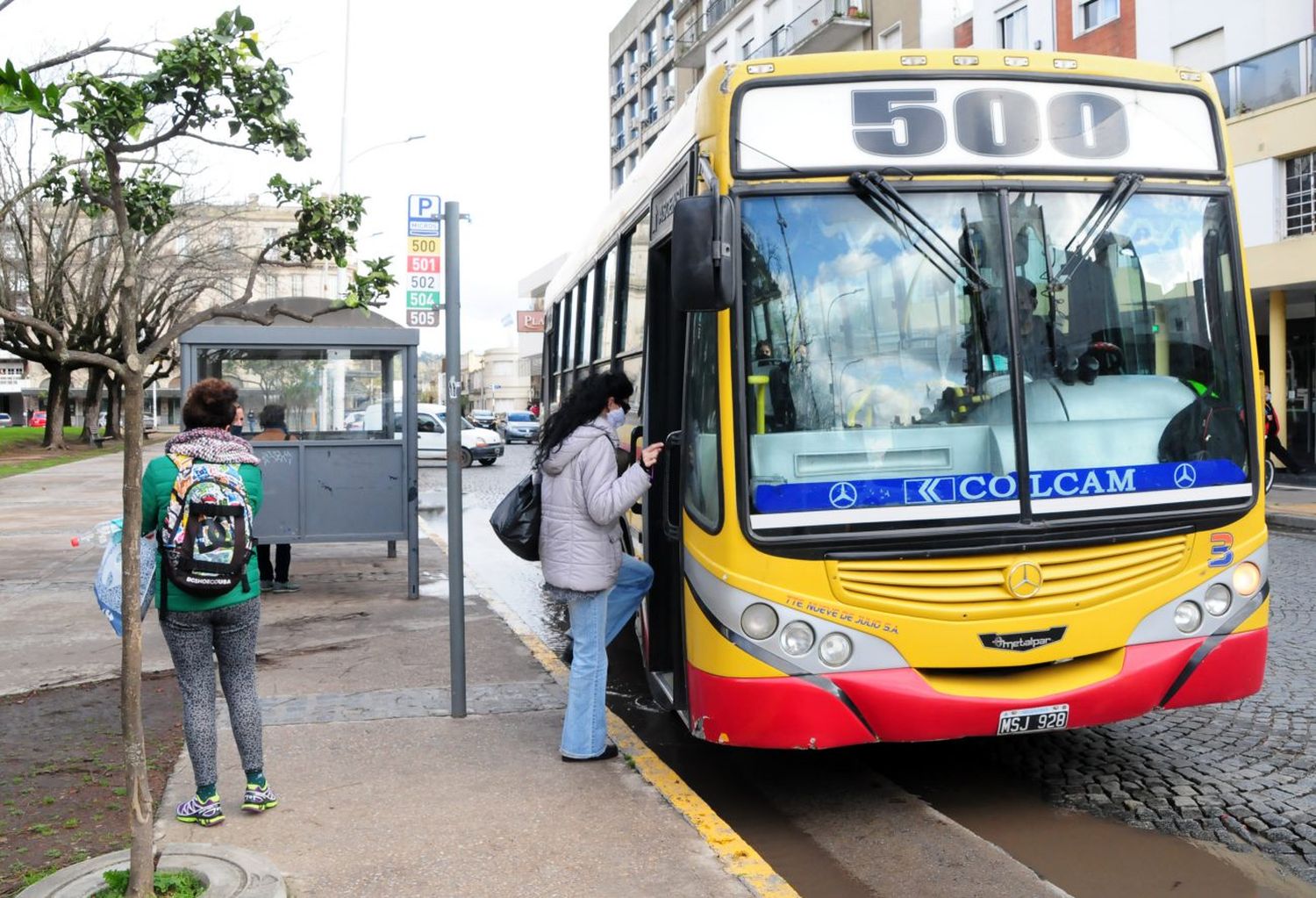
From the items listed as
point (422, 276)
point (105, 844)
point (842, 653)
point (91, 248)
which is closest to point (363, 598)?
point (422, 276)

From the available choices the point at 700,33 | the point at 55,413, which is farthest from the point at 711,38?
the point at 55,413

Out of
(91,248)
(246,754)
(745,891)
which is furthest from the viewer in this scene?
(91,248)

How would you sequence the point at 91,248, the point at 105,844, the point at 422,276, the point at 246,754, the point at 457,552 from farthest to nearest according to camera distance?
the point at 91,248 → the point at 422,276 → the point at 457,552 → the point at 246,754 → the point at 105,844

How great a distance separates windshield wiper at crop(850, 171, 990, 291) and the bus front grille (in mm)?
1122

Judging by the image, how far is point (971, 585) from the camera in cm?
451

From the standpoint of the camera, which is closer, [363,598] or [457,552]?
[457,552]

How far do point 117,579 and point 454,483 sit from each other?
182 cm

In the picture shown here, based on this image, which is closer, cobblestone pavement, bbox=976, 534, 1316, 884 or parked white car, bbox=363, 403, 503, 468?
cobblestone pavement, bbox=976, 534, 1316, 884

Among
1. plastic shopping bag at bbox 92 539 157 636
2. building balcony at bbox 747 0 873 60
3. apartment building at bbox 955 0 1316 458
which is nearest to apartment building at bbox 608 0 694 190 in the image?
building balcony at bbox 747 0 873 60

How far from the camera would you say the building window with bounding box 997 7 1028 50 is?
88.5ft

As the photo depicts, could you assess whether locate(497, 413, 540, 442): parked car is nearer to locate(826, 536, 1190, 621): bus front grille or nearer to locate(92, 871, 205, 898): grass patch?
locate(826, 536, 1190, 621): bus front grille

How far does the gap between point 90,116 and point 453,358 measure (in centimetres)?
250

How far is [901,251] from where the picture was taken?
4.67 meters

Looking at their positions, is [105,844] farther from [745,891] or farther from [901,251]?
[901,251]
